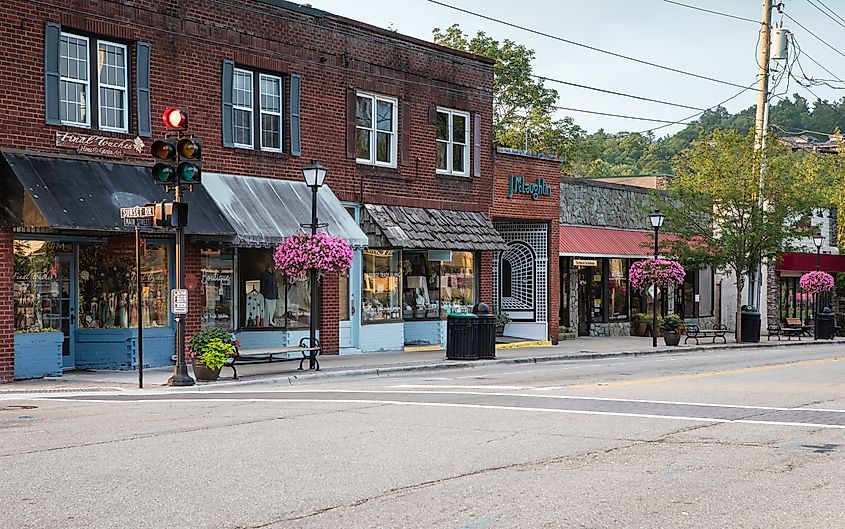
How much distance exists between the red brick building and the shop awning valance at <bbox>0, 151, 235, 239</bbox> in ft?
0.13

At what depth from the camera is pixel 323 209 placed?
2483 cm

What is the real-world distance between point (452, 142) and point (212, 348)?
12422mm

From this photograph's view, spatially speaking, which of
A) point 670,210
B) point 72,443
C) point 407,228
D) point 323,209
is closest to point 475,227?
point 407,228

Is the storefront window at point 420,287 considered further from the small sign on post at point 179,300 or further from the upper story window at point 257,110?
the small sign on post at point 179,300

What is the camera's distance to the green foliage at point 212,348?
18859 millimetres

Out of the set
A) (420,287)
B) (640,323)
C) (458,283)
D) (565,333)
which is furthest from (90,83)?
(640,323)

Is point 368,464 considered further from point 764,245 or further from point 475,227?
point 764,245

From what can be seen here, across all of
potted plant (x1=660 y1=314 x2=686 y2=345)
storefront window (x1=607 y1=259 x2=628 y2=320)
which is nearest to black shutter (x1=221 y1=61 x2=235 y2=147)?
potted plant (x1=660 y1=314 x2=686 y2=345)

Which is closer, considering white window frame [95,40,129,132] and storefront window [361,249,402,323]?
white window frame [95,40,129,132]

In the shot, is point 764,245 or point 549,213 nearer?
point 549,213

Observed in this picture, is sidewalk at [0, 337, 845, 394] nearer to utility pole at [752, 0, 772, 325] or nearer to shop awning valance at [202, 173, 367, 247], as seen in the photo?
shop awning valance at [202, 173, 367, 247]

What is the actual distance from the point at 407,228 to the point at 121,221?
29.5 feet

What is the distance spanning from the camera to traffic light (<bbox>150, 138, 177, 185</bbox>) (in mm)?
17188

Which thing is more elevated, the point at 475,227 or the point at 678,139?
the point at 678,139
